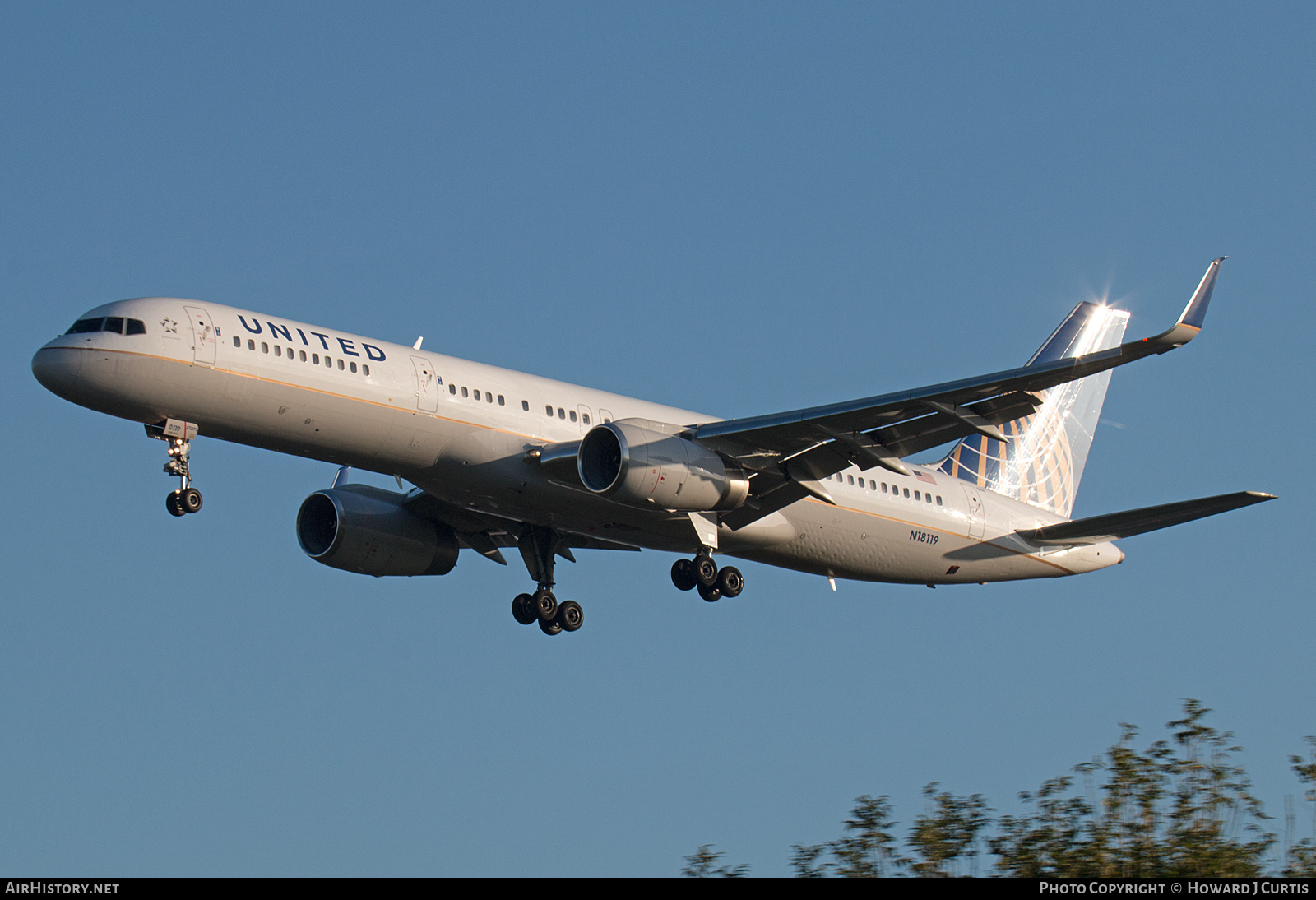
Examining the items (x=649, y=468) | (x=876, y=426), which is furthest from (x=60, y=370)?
(x=876, y=426)

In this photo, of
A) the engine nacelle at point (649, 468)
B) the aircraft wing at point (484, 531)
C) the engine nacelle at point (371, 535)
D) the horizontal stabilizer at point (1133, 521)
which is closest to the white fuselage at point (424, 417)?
the engine nacelle at point (649, 468)

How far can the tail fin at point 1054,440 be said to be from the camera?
41.3 m

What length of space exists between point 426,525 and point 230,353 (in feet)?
32.9

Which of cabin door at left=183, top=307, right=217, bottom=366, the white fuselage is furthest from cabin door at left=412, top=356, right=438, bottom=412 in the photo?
cabin door at left=183, top=307, right=217, bottom=366

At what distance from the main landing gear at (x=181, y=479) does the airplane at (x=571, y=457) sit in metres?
0.03

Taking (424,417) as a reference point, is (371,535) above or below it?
above

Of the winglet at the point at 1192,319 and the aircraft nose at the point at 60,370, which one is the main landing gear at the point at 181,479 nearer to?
the aircraft nose at the point at 60,370

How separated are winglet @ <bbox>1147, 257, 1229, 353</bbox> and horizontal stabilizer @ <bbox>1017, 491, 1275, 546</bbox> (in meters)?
4.54

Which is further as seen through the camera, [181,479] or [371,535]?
[371,535]

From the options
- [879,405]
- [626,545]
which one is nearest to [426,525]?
[626,545]

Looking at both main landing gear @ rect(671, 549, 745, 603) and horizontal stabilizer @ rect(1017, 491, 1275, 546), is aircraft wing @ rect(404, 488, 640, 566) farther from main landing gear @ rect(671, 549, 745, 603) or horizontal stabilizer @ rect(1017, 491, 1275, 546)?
horizontal stabilizer @ rect(1017, 491, 1275, 546)

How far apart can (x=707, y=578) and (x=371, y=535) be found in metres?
8.98

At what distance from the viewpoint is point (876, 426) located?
32062 millimetres

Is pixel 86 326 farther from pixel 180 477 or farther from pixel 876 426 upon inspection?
pixel 876 426
